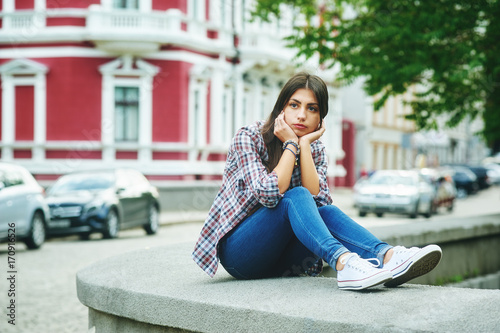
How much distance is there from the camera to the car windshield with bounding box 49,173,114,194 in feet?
56.2

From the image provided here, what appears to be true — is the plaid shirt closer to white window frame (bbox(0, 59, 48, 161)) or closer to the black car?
white window frame (bbox(0, 59, 48, 161))

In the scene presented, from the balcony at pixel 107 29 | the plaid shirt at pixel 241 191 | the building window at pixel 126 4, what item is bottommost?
the plaid shirt at pixel 241 191

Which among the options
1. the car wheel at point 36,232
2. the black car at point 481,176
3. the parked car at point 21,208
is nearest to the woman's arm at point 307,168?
the parked car at point 21,208

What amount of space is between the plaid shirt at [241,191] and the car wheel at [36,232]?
1062 centimetres

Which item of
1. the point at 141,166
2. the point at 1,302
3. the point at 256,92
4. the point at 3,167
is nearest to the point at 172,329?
the point at 1,302

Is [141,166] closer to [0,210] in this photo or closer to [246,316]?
[0,210]

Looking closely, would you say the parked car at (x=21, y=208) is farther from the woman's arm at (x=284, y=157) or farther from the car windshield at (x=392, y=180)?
the car windshield at (x=392, y=180)

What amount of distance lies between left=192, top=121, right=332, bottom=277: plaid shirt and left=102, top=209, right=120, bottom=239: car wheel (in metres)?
12.4

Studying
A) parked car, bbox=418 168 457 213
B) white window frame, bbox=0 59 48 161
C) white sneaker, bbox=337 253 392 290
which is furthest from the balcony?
white sneaker, bbox=337 253 392 290

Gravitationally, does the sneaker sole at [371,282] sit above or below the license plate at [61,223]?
above

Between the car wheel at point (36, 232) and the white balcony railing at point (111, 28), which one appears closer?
the car wheel at point (36, 232)

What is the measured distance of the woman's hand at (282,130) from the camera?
4.70 meters

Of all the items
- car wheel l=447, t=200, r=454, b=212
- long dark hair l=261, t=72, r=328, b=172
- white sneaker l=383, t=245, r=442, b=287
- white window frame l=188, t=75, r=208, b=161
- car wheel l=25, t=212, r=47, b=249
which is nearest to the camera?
white sneaker l=383, t=245, r=442, b=287

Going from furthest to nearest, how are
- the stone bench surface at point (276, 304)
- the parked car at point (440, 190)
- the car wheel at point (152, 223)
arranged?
the parked car at point (440, 190), the car wheel at point (152, 223), the stone bench surface at point (276, 304)
